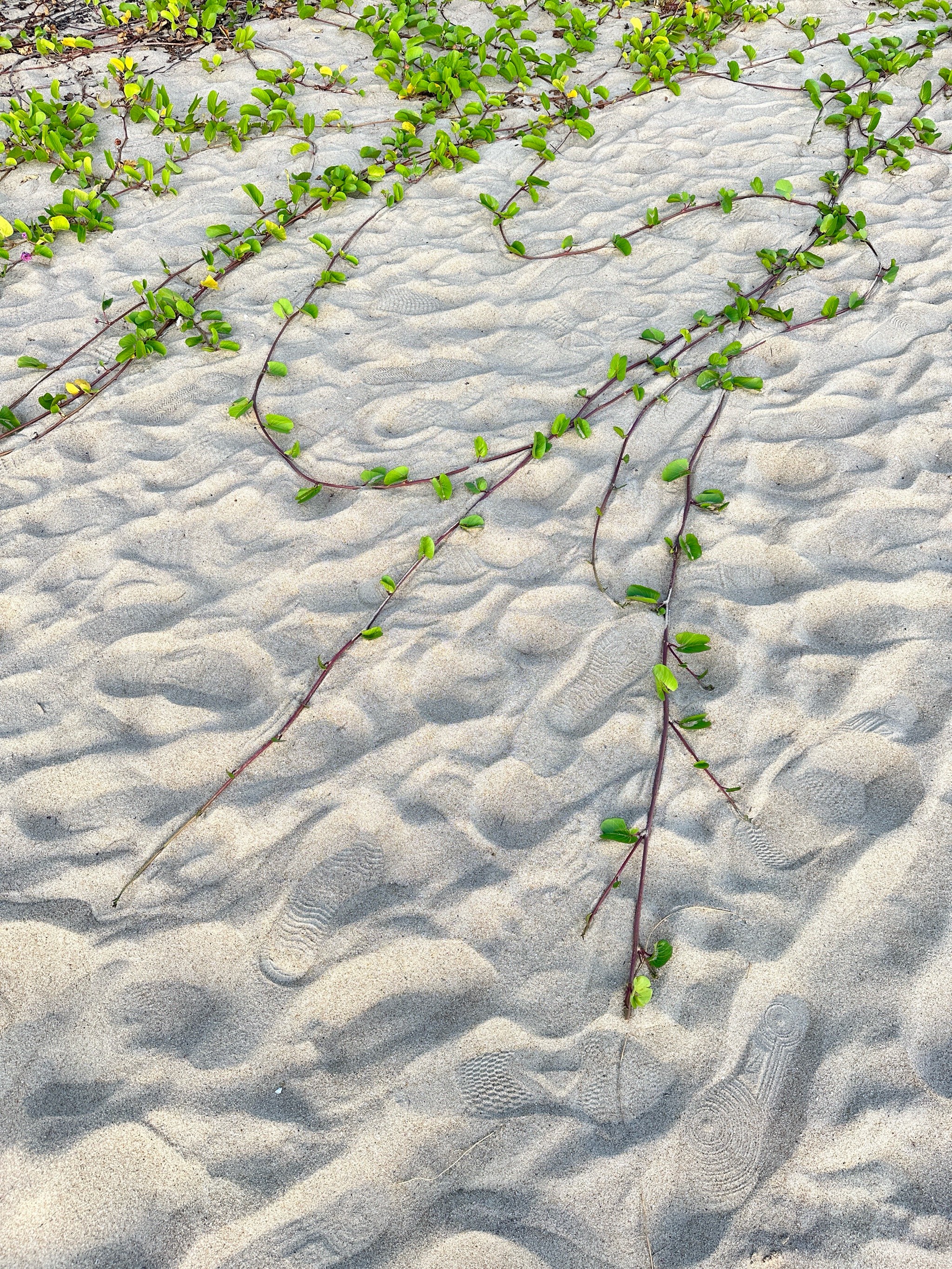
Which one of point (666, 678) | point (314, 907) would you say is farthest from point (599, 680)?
point (314, 907)

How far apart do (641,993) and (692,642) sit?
879 mm

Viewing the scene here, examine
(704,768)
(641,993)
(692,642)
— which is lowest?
(641,993)

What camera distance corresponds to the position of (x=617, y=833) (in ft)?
5.88

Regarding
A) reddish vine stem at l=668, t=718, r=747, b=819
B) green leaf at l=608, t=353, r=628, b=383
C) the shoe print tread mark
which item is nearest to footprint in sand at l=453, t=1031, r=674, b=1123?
reddish vine stem at l=668, t=718, r=747, b=819

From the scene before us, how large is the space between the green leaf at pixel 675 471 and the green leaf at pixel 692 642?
2.06ft

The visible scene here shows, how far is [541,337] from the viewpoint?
9.93 feet

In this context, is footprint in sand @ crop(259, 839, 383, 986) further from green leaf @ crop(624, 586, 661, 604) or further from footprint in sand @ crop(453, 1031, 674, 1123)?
green leaf @ crop(624, 586, 661, 604)

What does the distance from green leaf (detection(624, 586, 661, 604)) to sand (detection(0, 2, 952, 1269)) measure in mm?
53

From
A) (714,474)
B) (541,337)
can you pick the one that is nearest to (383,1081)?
(714,474)

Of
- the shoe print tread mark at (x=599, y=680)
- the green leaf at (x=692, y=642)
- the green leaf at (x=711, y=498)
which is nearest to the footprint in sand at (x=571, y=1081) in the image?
the shoe print tread mark at (x=599, y=680)

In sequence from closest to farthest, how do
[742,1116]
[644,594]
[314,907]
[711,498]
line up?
1. [742,1116]
2. [314,907]
3. [644,594]
4. [711,498]

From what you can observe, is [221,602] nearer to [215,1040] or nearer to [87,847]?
[87,847]

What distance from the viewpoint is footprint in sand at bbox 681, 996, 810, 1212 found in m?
1.43

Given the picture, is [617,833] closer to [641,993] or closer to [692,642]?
[641,993]
